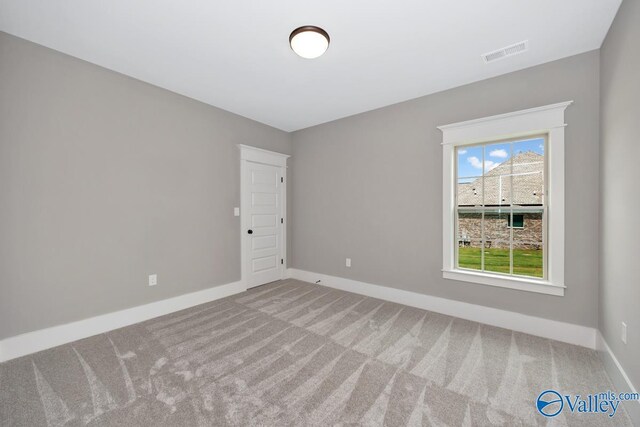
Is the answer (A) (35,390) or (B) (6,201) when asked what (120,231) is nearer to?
(B) (6,201)

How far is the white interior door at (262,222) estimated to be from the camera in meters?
4.14

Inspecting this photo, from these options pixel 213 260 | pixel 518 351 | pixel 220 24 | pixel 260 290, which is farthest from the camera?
pixel 260 290

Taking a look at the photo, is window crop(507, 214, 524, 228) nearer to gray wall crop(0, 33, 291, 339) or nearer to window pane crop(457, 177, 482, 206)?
window pane crop(457, 177, 482, 206)

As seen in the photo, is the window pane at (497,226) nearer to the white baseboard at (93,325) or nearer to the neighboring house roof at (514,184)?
the neighboring house roof at (514,184)

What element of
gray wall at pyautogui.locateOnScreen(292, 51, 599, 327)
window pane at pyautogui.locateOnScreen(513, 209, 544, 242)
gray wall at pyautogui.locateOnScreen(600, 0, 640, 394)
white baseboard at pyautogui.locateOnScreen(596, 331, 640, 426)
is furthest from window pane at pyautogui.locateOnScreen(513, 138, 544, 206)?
white baseboard at pyautogui.locateOnScreen(596, 331, 640, 426)

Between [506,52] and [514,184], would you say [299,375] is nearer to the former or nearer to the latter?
[514,184]

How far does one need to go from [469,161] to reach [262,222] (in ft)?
10.7

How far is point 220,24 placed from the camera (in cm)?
208

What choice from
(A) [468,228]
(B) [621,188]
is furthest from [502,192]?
(B) [621,188]

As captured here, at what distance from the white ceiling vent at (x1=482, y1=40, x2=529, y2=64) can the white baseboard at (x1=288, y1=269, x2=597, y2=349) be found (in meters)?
2.67

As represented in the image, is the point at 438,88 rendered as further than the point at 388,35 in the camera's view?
Yes

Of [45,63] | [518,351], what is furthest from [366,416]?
[45,63]

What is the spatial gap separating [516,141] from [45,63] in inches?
193

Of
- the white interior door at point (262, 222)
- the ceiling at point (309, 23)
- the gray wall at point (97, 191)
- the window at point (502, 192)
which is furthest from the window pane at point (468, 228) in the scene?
the gray wall at point (97, 191)
